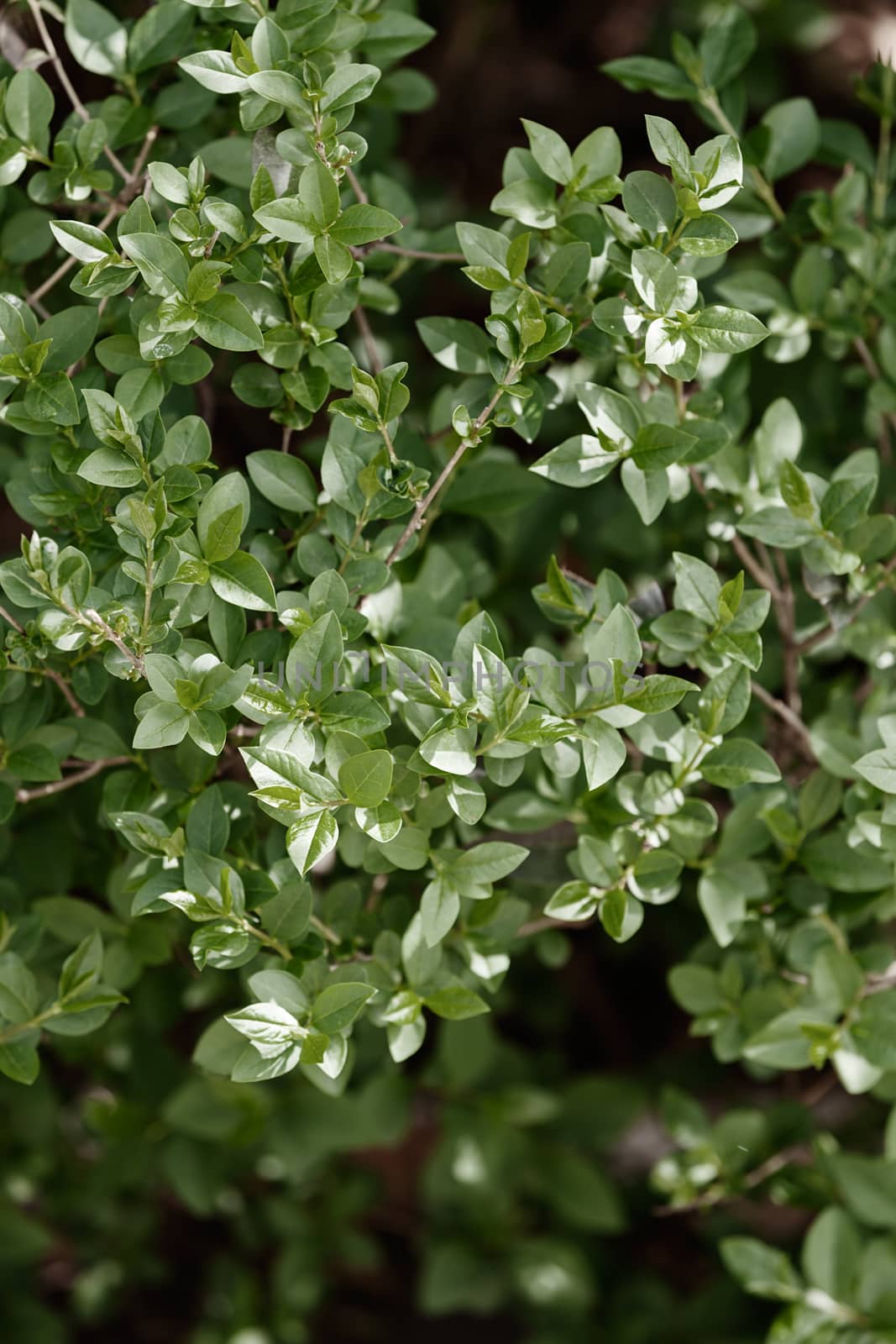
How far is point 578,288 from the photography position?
0.90m

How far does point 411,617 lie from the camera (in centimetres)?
97

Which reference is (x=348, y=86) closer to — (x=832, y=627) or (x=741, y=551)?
(x=741, y=551)

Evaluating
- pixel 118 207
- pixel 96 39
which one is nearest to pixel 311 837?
pixel 118 207

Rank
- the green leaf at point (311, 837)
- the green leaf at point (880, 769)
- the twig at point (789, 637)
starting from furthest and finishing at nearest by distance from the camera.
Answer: the twig at point (789, 637) → the green leaf at point (880, 769) → the green leaf at point (311, 837)

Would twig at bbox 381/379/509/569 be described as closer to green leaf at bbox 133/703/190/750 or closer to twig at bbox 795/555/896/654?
green leaf at bbox 133/703/190/750

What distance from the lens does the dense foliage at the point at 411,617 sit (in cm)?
80

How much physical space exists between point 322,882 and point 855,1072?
530mm

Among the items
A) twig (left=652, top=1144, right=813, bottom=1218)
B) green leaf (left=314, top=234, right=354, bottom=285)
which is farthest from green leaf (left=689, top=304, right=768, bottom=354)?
twig (left=652, top=1144, right=813, bottom=1218)

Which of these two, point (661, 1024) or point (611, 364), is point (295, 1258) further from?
point (611, 364)

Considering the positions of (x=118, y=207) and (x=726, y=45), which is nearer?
(x=118, y=207)

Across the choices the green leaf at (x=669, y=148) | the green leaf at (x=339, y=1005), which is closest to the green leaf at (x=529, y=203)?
the green leaf at (x=669, y=148)

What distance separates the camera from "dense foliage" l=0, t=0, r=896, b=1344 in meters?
0.80

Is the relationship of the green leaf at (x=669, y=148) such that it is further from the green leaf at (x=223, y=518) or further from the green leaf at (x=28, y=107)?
the green leaf at (x=28, y=107)

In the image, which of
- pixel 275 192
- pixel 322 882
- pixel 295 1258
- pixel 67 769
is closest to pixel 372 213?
pixel 275 192
